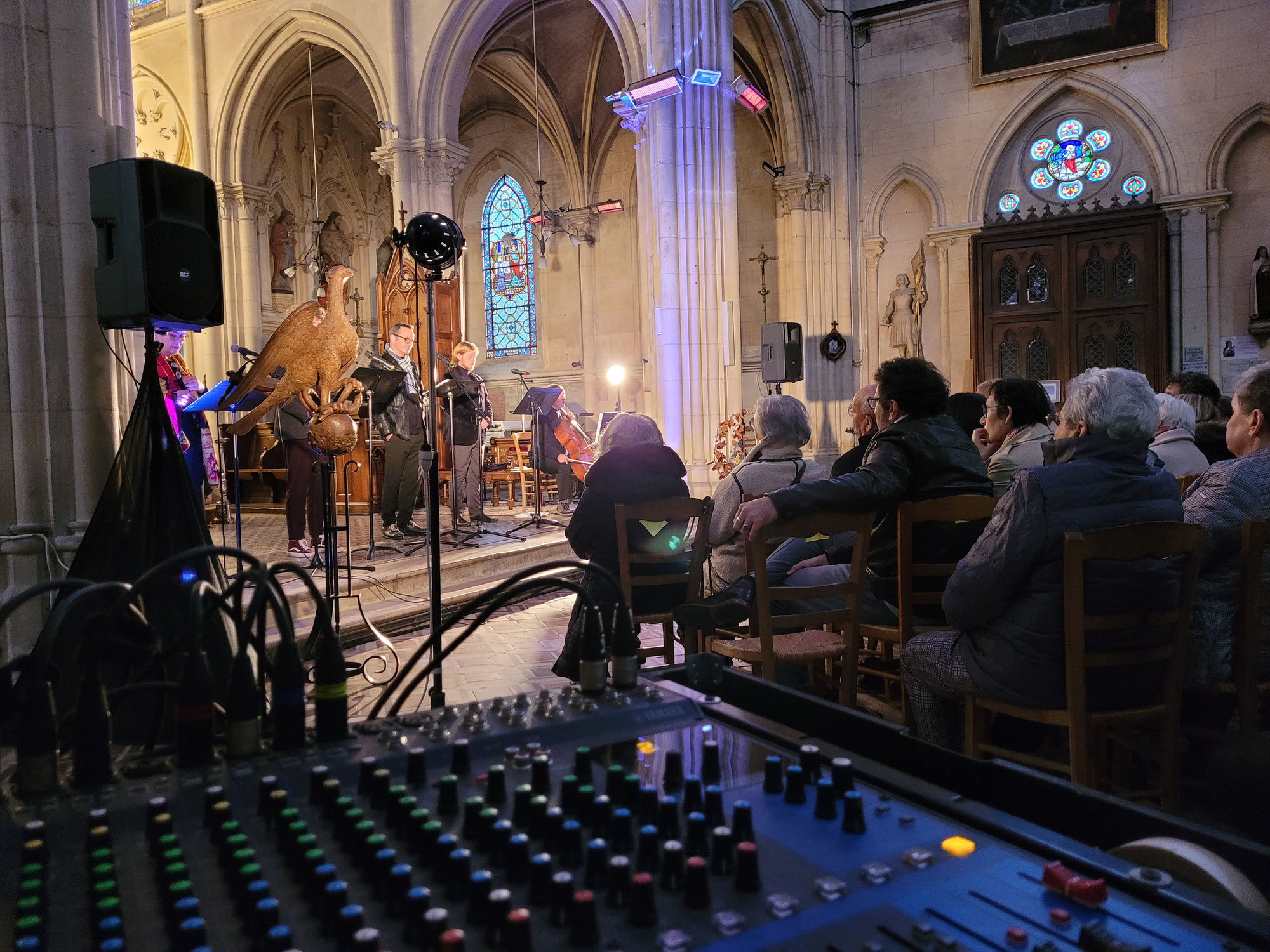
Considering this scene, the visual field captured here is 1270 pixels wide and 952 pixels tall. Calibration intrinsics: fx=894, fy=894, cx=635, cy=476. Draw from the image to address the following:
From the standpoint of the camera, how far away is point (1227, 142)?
37.9ft

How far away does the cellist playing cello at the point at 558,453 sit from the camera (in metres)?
9.44

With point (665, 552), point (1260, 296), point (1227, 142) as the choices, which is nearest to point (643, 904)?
point (665, 552)

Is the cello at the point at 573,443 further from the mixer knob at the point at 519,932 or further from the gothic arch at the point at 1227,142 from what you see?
the mixer knob at the point at 519,932

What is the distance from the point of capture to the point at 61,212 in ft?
12.5

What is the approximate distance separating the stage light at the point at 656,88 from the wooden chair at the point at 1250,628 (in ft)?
23.9

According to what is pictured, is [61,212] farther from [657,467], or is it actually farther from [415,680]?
[415,680]

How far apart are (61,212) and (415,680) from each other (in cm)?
359

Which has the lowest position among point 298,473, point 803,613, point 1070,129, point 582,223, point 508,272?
point 803,613

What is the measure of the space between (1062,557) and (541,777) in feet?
6.03

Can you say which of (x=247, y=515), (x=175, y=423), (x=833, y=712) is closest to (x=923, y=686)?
(x=833, y=712)

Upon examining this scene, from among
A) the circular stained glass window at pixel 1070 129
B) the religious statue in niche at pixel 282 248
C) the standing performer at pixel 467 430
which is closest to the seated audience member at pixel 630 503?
the standing performer at pixel 467 430

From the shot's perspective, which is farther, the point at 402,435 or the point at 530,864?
the point at 402,435

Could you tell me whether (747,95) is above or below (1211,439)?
above

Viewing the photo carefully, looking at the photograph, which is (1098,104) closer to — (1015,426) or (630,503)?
(1015,426)
